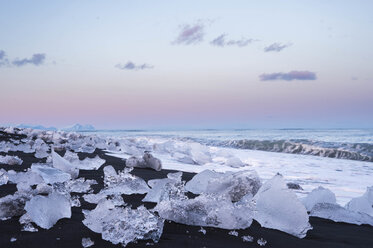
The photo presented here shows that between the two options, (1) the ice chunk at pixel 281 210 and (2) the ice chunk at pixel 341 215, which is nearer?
(1) the ice chunk at pixel 281 210

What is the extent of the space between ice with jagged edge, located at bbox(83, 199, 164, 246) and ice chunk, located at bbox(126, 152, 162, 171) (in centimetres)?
214

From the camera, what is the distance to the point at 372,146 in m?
9.02

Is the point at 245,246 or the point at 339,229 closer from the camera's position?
the point at 245,246

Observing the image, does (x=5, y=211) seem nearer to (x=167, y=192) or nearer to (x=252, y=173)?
(x=167, y=192)

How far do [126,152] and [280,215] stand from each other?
4.65 m

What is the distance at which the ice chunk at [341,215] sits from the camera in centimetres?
173

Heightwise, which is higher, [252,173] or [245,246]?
[252,173]

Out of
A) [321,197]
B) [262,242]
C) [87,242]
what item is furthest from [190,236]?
[321,197]

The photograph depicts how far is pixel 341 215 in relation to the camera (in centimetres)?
175

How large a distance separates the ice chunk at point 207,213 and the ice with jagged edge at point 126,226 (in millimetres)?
173

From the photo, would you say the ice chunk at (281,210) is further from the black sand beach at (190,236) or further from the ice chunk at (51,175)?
the ice chunk at (51,175)

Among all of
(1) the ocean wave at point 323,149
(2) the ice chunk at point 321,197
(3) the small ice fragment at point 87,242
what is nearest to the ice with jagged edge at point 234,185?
(2) the ice chunk at point 321,197

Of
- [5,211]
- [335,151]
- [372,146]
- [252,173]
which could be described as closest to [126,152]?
[252,173]

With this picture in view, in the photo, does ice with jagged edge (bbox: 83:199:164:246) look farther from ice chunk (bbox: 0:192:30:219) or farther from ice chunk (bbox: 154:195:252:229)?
ice chunk (bbox: 0:192:30:219)
